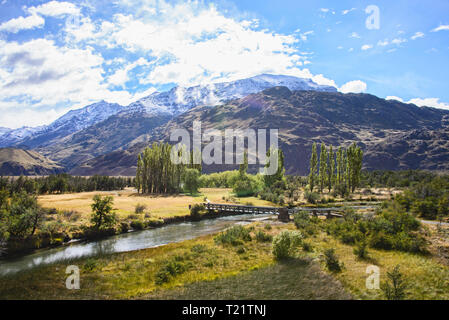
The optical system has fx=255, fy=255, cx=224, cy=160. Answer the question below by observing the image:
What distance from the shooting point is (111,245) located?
33.2 meters

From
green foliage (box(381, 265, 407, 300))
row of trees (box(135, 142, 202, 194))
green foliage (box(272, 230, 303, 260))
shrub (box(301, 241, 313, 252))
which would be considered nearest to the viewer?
green foliage (box(381, 265, 407, 300))

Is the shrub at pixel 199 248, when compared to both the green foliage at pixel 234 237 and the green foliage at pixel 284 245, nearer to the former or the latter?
the green foliage at pixel 234 237

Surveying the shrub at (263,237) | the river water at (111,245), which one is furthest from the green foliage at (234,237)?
the river water at (111,245)

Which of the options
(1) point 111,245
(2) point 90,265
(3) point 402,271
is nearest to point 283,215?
(3) point 402,271

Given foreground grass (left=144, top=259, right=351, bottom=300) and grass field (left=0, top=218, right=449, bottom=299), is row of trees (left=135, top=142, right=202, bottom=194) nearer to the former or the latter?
grass field (left=0, top=218, right=449, bottom=299)

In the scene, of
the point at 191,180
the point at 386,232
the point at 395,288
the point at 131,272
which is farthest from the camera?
the point at 191,180

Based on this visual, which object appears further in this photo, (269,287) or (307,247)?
(307,247)

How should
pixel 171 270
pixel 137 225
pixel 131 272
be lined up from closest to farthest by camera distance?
pixel 171 270, pixel 131 272, pixel 137 225

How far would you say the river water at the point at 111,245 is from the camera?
26.0 meters

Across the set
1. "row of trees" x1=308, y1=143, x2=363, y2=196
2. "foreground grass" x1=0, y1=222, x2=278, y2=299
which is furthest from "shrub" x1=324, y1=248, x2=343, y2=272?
"row of trees" x1=308, y1=143, x2=363, y2=196

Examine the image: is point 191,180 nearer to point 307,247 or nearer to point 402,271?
point 307,247

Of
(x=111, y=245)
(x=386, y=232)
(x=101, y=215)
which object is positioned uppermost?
(x=386, y=232)

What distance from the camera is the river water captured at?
26016 millimetres

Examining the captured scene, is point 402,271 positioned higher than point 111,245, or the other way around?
point 402,271
